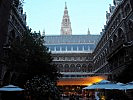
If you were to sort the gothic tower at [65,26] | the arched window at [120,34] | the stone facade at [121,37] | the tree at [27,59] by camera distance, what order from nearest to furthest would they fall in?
1. the tree at [27,59]
2. the stone facade at [121,37]
3. the arched window at [120,34]
4. the gothic tower at [65,26]

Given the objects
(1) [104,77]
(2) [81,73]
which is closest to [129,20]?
(1) [104,77]

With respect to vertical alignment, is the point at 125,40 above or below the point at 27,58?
above

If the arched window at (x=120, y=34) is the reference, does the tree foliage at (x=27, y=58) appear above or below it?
below

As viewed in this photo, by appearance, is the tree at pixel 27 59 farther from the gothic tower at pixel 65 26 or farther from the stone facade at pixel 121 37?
the gothic tower at pixel 65 26

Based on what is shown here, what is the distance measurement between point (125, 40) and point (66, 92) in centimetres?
3764

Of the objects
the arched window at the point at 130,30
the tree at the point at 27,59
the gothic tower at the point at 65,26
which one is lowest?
the tree at the point at 27,59

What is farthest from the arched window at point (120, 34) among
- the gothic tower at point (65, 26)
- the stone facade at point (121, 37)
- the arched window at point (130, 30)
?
the gothic tower at point (65, 26)

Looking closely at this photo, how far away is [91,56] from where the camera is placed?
77.3 m

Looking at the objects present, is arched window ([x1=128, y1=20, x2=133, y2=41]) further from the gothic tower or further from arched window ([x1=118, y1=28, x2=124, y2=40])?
the gothic tower

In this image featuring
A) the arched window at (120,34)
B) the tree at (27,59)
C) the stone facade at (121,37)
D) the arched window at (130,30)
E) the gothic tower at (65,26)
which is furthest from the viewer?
the gothic tower at (65,26)

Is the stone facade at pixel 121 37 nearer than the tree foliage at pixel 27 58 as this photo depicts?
No

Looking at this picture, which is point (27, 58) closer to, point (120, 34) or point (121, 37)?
point (121, 37)

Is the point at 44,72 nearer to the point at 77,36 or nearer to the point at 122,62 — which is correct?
the point at 122,62

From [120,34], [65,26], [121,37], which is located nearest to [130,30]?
[121,37]
